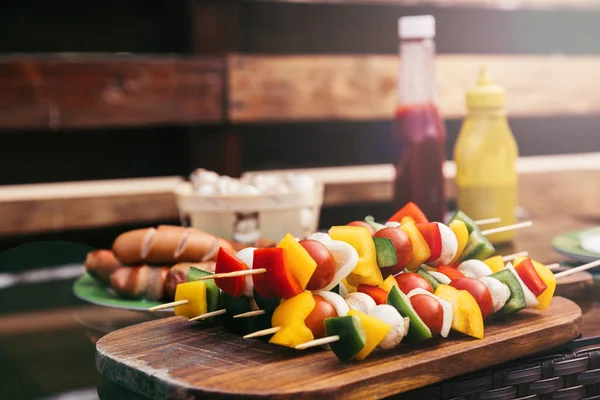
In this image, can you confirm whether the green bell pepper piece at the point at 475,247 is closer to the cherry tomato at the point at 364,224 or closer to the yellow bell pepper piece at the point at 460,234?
the yellow bell pepper piece at the point at 460,234

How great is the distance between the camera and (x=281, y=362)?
0.82 meters

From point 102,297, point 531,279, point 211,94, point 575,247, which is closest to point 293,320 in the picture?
point 531,279

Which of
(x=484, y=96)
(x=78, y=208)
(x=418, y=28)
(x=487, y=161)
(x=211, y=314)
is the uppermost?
(x=418, y=28)

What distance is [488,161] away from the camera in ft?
5.58

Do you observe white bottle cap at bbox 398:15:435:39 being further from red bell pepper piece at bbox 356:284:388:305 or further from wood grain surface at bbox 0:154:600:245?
red bell pepper piece at bbox 356:284:388:305

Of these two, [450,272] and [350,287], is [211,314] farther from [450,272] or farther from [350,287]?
[450,272]

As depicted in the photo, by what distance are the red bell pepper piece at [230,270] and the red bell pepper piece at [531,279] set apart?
1.25 feet

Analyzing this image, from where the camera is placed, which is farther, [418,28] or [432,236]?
[418,28]

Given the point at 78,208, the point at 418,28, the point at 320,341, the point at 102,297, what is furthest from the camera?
the point at 78,208

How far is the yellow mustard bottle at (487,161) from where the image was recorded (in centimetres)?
170

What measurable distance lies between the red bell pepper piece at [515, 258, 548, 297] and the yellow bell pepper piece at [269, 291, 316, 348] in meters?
0.31

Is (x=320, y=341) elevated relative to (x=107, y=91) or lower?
lower

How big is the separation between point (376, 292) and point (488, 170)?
839 millimetres

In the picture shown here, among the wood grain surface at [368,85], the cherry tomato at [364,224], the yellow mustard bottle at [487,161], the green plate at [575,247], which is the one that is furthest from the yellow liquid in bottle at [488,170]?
the wood grain surface at [368,85]
